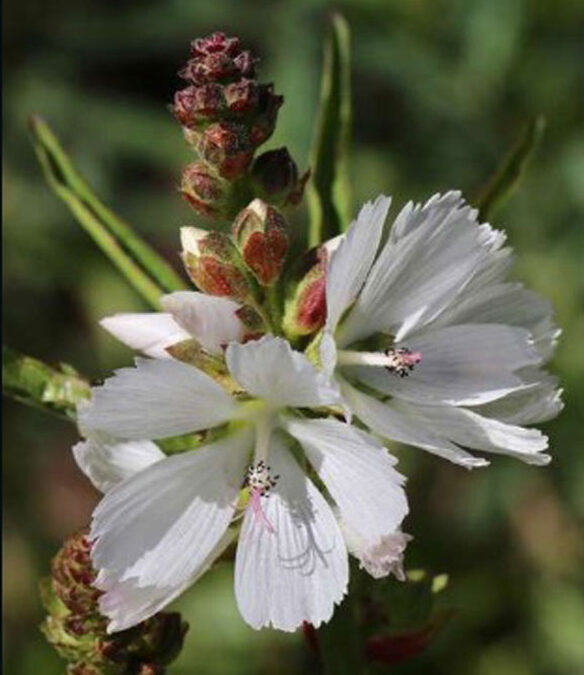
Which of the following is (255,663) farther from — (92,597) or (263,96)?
(263,96)

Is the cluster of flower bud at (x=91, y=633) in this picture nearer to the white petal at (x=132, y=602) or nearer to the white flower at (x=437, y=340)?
the white petal at (x=132, y=602)

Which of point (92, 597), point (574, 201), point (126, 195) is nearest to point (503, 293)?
point (92, 597)

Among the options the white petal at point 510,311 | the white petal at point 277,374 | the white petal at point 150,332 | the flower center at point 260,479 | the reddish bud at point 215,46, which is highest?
the reddish bud at point 215,46

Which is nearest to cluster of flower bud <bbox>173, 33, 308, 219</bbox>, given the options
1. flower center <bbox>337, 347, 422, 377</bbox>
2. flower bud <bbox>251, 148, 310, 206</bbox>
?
flower bud <bbox>251, 148, 310, 206</bbox>

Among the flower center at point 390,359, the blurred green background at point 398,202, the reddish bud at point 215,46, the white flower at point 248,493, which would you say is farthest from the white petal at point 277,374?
the blurred green background at point 398,202

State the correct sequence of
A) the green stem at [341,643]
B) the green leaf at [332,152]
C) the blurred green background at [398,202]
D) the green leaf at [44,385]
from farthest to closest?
the blurred green background at [398,202], the green leaf at [332,152], the green leaf at [44,385], the green stem at [341,643]

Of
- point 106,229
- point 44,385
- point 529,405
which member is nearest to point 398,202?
point 106,229
